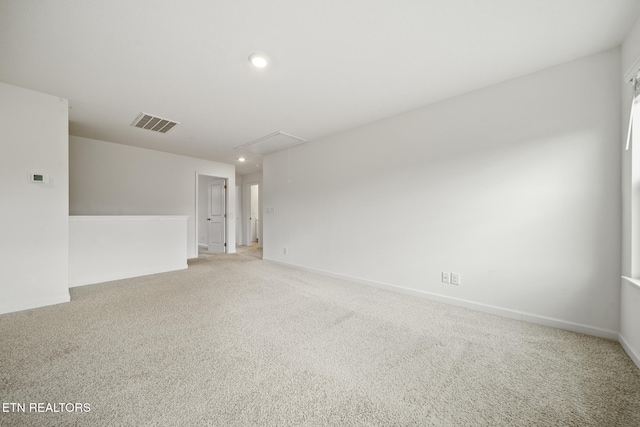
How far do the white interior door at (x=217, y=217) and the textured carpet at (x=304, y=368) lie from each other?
407 centimetres

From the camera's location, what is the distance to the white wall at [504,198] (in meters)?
2.08

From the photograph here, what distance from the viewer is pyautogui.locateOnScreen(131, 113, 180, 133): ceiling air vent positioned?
11.5ft

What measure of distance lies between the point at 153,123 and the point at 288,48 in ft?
9.62

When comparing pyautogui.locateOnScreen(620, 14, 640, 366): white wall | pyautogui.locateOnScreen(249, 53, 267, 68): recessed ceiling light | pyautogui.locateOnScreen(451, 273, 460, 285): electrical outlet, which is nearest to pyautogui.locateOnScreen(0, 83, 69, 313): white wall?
pyautogui.locateOnScreen(249, 53, 267, 68): recessed ceiling light

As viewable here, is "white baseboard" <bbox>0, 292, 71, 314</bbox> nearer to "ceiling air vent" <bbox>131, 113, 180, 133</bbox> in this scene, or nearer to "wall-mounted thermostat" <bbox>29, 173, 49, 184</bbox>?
"wall-mounted thermostat" <bbox>29, 173, 49, 184</bbox>

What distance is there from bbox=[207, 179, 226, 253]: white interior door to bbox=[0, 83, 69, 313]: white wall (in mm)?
3855

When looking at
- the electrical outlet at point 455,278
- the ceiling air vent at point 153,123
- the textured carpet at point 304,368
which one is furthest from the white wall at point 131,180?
the electrical outlet at point 455,278

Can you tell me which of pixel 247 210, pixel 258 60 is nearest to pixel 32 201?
pixel 258 60

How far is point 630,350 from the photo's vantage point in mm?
1777

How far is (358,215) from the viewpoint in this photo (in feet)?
12.5

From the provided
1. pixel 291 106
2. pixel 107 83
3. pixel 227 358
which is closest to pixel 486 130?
pixel 291 106

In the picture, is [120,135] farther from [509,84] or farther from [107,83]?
[509,84]

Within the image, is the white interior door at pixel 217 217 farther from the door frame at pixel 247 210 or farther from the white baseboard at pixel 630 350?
the white baseboard at pixel 630 350

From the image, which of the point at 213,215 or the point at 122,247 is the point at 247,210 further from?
the point at 122,247
